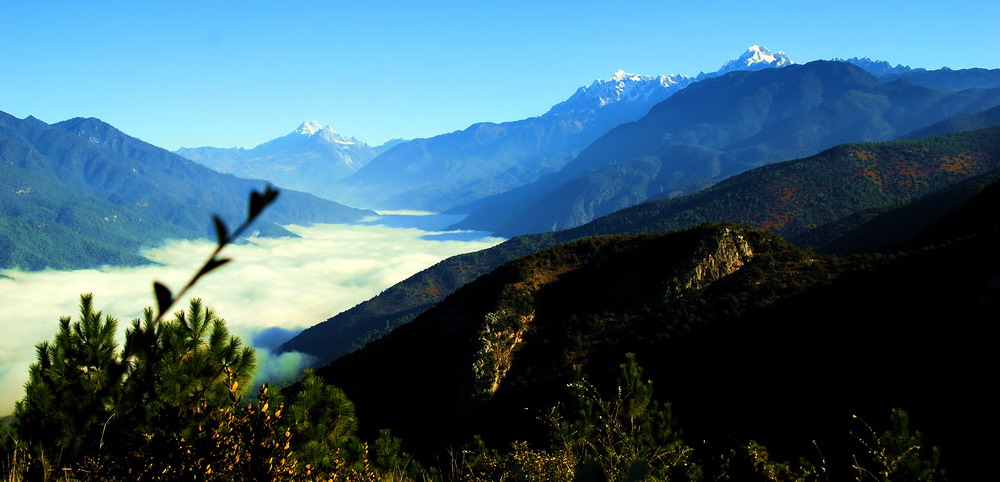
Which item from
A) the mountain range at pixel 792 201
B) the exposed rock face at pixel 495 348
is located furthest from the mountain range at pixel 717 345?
the mountain range at pixel 792 201

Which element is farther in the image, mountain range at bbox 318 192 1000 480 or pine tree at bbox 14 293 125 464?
mountain range at bbox 318 192 1000 480

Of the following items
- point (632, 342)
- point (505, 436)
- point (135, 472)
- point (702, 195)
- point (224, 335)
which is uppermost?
point (702, 195)

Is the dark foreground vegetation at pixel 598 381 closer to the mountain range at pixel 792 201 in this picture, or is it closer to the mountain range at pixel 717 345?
the mountain range at pixel 717 345

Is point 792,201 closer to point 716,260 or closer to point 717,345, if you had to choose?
point 716,260

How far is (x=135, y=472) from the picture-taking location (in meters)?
Result: 7.04

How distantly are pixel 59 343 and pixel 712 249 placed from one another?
39.6m

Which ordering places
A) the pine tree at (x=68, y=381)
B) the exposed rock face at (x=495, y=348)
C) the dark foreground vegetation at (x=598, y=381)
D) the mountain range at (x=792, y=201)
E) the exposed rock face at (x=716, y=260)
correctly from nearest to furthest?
the dark foreground vegetation at (x=598, y=381) < the pine tree at (x=68, y=381) < the exposed rock face at (x=495, y=348) < the exposed rock face at (x=716, y=260) < the mountain range at (x=792, y=201)

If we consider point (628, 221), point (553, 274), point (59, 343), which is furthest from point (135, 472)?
point (628, 221)

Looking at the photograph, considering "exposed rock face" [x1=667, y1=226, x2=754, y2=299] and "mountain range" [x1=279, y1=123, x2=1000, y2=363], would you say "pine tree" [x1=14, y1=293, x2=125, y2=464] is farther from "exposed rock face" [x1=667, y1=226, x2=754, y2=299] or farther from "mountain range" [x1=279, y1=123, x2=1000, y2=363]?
"mountain range" [x1=279, y1=123, x2=1000, y2=363]

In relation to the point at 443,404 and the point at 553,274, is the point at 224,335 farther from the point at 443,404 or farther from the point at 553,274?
the point at 553,274

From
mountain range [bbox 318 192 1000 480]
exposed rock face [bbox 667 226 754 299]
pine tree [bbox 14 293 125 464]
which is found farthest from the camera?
exposed rock face [bbox 667 226 754 299]

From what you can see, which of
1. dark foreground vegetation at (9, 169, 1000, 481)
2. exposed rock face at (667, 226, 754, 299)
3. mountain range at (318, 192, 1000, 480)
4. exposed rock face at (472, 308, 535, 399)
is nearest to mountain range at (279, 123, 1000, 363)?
exposed rock face at (667, 226, 754, 299)

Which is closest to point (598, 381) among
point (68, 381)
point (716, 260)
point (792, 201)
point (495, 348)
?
point (495, 348)

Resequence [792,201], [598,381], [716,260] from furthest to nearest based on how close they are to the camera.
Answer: [792,201], [716,260], [598,381]
